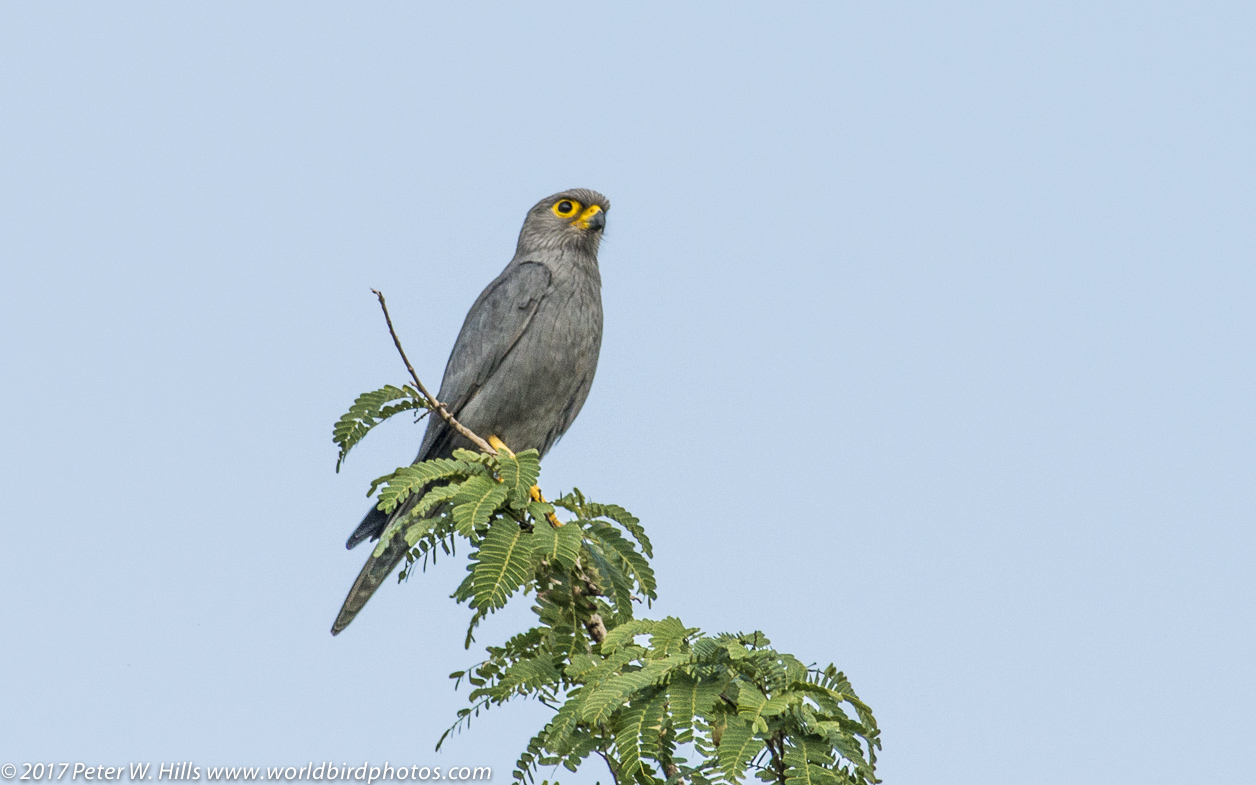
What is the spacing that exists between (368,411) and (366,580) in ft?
4.68

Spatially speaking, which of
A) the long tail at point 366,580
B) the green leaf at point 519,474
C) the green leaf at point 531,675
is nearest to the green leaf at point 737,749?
the green leaf at point 531,675

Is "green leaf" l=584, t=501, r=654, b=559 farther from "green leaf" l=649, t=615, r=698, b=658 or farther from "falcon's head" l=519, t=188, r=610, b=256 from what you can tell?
"falcon's head" l=519, t=188, r=610, b=256

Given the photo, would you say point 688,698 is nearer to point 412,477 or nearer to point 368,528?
point 412,477

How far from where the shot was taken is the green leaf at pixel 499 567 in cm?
361

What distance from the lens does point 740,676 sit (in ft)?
10.8

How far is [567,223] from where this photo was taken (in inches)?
283

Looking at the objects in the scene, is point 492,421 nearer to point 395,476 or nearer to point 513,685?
point 395,476

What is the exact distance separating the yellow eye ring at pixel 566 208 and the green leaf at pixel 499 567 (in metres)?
3.79

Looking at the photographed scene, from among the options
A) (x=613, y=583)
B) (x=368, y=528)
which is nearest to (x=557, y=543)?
(x=613, y=583)

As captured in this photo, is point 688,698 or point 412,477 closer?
point 688,698

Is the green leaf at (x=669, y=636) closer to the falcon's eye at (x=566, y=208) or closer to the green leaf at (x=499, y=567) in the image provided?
the green leaf at (x=499, y=567)

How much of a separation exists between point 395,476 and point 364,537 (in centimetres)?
158

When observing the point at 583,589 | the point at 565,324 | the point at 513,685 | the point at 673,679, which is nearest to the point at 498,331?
the point at 565,324

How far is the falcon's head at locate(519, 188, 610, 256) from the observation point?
7.09 metres
